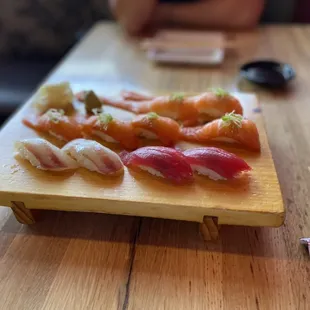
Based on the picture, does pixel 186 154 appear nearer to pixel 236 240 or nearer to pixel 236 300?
pixel 236 240

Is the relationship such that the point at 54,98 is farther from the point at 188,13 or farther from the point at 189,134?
the point at 188,13

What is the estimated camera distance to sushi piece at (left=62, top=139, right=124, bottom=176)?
879 mm

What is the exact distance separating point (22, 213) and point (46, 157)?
0.13 m

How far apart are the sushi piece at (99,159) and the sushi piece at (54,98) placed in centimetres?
30

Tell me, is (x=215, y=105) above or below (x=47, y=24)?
Answer: above

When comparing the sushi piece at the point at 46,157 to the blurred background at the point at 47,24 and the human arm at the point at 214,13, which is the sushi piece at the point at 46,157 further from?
the blurred background at the point at 47,24

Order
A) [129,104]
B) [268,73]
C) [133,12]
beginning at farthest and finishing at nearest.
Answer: [133,12] < [268,73] < [129,104]

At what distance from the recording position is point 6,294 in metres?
0.75

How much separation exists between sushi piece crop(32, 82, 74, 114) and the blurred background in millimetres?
1189

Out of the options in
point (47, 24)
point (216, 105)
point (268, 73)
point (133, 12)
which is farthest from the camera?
point (47, 24)

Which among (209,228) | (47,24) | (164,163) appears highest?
(164,163)

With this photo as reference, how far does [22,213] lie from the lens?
0.88 meters

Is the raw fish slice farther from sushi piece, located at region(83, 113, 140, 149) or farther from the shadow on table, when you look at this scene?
the shadow on table

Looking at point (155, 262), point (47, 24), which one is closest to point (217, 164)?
point (155, 262)
